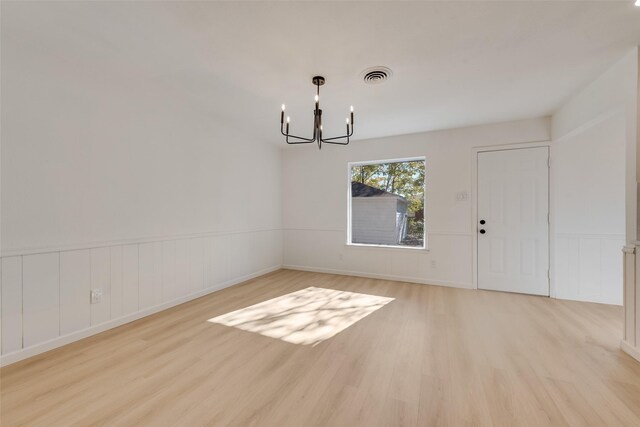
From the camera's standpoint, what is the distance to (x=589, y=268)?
3.32 m

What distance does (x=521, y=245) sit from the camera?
368cm

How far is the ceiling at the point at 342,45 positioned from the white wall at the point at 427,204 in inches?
40.1

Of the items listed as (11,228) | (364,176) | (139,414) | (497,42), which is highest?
(497,42)

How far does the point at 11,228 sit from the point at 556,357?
4.29 metres

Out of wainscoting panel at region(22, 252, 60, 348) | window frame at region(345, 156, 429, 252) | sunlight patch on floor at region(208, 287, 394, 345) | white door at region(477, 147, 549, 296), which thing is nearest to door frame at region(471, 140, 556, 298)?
white door at region(477, 147, 549, 296)

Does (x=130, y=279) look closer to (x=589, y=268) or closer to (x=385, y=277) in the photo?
(x=385, y=277)

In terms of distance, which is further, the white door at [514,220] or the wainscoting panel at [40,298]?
the white door at [514,220]

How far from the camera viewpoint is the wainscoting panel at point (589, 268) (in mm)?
3191

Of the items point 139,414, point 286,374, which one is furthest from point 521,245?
point 139,414

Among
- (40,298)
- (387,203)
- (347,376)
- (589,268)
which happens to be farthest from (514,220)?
(40,298)

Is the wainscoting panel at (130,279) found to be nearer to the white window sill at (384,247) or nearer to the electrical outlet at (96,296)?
the electrical outlet at (96,296)

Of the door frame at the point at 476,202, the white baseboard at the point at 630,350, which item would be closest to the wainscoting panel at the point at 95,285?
the door frame at the point at 476,202

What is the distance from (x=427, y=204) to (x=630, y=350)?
2.58m

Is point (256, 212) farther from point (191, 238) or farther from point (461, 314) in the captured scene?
point (461, 314)
